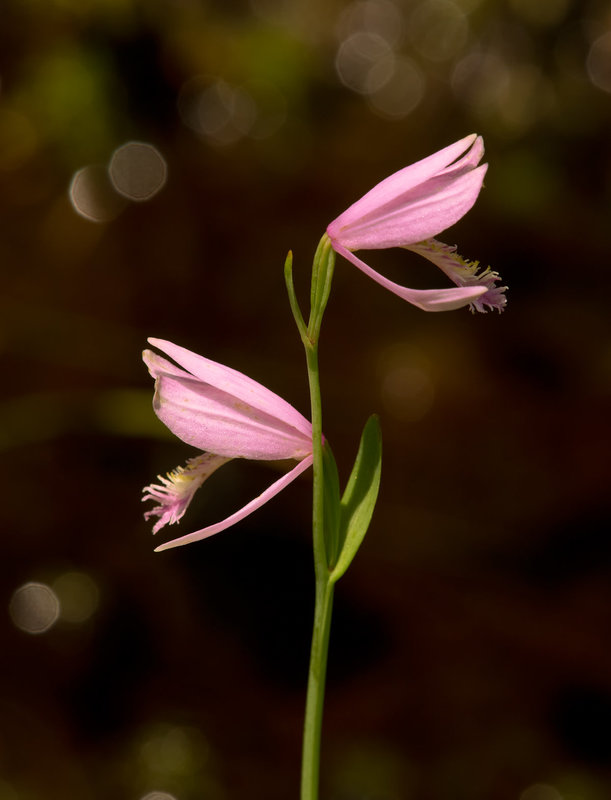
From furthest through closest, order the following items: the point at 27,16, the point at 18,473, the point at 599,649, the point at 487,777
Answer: the point at 27,16, the point at 18,473, the point at 599,649, the point at 487,777

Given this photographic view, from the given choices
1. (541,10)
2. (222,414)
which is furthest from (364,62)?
(222,414)

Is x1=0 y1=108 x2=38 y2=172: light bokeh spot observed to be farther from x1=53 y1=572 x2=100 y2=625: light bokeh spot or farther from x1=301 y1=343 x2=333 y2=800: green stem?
x1=301 y1=343 x2=333 y2=800: green stem

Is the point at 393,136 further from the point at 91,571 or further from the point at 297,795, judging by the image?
the point at 297,795

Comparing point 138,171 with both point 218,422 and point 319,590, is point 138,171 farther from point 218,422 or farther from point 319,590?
point 319,590

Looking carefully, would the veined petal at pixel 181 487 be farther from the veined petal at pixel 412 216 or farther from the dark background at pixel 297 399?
the dark background at pixel 297 399

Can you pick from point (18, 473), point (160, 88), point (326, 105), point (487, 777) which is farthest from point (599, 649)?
point (160, 88)
